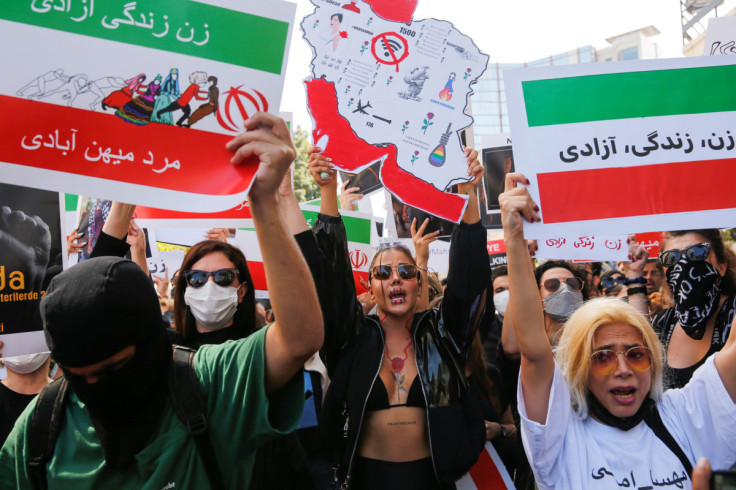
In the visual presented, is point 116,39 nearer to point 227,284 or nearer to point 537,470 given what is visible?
point 227,284

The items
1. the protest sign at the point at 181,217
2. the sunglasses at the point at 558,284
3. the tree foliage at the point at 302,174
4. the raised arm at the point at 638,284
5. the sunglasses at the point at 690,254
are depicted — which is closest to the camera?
the sunglasses at the point at 690,254

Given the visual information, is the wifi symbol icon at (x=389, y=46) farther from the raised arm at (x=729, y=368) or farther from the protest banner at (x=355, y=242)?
the raised arm at (x=729, y=368)

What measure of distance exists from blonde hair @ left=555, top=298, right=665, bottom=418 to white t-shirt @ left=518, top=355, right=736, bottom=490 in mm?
85

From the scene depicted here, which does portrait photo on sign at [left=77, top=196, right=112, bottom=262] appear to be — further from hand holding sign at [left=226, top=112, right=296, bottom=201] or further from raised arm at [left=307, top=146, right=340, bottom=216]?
hand holding sign at [left=226, top=112, right=296, bottom=201]

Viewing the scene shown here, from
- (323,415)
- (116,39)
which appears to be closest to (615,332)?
(323,415)

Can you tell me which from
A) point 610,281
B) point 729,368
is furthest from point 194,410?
point 610,281

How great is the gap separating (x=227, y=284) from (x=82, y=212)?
112 centimetres

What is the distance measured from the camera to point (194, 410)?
5.65 ft

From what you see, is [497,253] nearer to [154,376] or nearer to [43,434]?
[154,376]

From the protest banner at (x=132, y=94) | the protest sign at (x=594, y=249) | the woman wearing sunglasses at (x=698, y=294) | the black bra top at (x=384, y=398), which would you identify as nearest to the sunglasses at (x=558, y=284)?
the protest sign at (x=594, y=249)

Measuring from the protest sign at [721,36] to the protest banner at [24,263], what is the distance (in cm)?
401

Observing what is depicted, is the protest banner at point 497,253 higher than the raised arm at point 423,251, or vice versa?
the protest banner at point 497,253

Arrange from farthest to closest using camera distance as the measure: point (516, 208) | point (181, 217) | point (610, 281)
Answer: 1. point (610, 281)
2. point (181, 217)
3. point (516, 208)

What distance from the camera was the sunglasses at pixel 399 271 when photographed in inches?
134
